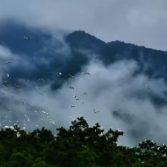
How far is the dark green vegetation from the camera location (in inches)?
1754

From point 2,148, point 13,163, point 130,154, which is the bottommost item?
point 13,163

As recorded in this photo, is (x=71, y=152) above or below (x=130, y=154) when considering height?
below

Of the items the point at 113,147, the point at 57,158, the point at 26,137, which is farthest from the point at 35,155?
the point at 113,147

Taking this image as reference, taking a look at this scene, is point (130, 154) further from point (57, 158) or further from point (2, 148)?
point (2, 148)

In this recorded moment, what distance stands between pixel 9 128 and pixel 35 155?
14.5 meters

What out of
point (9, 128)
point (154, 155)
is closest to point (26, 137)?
point (9, 128)

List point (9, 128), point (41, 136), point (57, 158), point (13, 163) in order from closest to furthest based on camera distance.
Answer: point (13, 163) → point (57, 158) → point (41, 136) → point (9, 128)

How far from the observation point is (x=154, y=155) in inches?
2483

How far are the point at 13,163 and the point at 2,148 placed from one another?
6.94m

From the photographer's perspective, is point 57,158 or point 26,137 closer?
point 57,158

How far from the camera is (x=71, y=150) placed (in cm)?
4866

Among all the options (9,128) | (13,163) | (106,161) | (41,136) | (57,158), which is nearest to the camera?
(13,163)

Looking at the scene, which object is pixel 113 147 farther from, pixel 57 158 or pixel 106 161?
pixel 57 158

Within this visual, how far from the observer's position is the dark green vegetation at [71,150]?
146 ft
